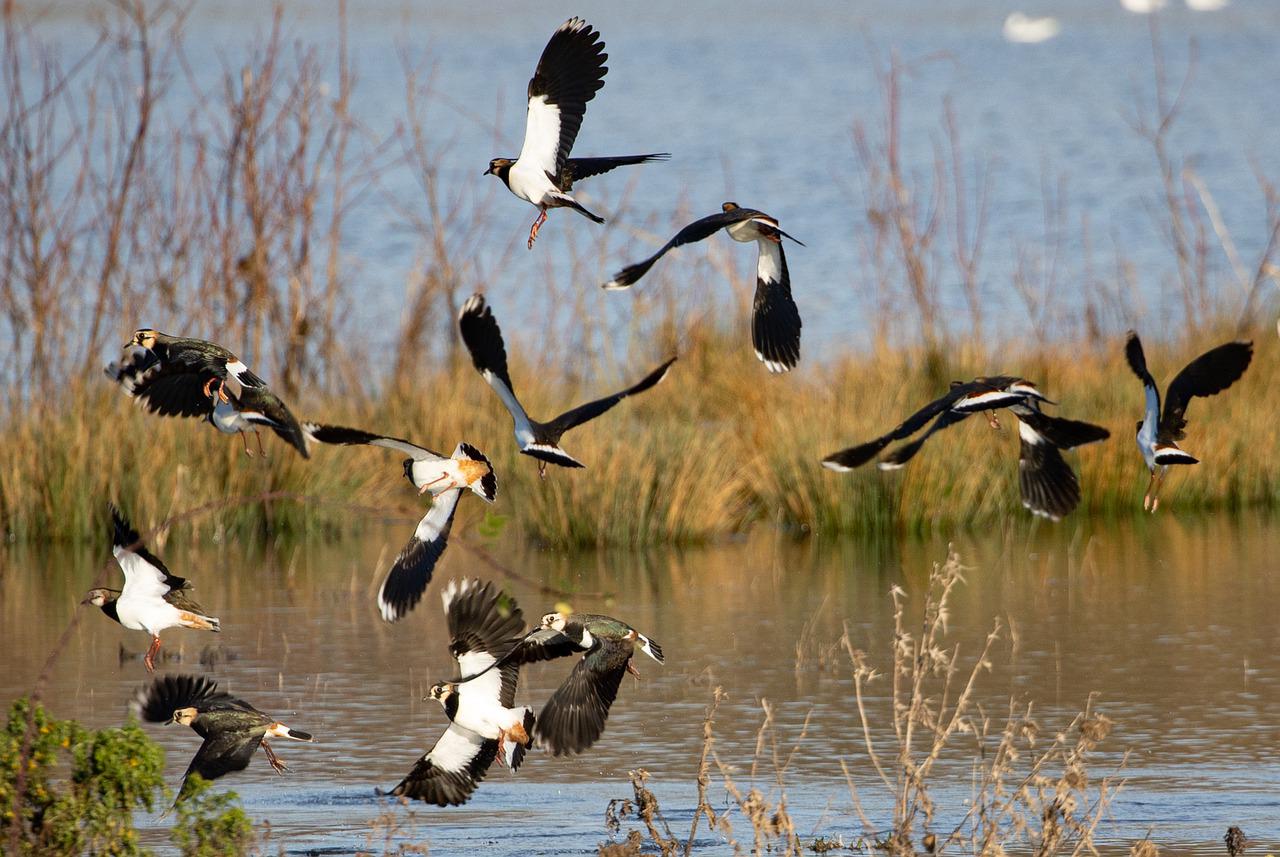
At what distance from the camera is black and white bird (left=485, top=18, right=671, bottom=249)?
589 centimetres

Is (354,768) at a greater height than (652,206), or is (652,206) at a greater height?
(652,206)

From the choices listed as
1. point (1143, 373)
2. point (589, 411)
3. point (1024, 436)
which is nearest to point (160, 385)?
point (589, 411)

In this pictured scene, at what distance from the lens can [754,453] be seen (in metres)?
13.1

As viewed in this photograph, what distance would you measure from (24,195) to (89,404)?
1.83 meters

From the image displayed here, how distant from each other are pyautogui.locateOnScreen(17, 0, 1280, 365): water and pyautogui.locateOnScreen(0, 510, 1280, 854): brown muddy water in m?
2.06

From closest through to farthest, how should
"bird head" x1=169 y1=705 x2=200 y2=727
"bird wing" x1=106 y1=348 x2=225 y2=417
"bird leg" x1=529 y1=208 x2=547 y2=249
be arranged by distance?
"bird leg" x1=529 y1=208 x2=547 y2=249
"bird head" x1=169 y1=705 x2=200 y2=727
"bird wing" x1=106 y1=348 x2=225 y2=417

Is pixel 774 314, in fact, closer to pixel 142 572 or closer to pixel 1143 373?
pixel 1143 373

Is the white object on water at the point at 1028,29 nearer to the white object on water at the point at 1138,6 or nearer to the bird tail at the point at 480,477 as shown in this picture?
the white object on water at the point at 1138,6

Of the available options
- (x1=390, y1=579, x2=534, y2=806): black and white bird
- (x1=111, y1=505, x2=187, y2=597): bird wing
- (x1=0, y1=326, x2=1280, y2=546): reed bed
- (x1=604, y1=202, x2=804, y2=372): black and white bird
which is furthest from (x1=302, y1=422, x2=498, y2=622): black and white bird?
(x1=0, y1=326, x2=1280, y2=546): reed bed

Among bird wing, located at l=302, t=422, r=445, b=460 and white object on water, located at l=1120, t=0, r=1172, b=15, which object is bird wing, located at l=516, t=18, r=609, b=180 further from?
white object on water, located at l=1120, t=0, r=1172, b=15

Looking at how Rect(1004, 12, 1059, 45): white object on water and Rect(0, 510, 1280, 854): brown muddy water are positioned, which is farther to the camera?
Rect(1004, 12, 1059, 45): white object on water

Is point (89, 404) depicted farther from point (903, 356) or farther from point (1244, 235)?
point (1244, 235)

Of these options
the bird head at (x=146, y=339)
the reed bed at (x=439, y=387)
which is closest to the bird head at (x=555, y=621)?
the bird head at (x=146, y=339)

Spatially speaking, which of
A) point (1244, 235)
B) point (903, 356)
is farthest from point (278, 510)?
point (1244, 235)
